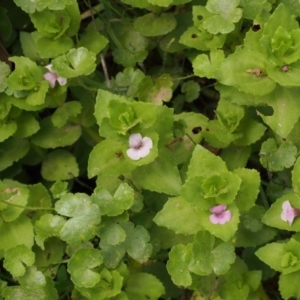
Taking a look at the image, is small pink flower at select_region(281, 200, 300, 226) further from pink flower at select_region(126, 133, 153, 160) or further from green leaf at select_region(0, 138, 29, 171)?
green leaf at select_region(0, 138, 29, 171)

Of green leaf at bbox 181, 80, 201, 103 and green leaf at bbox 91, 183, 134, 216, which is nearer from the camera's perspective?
green leaf at bbox 91, 183, 134, 216

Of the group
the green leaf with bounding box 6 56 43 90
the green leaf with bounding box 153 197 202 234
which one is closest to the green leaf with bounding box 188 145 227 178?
the green leaf with bounding box 153 197 202 234

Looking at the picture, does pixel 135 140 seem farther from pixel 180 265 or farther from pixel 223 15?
pixel 223 15

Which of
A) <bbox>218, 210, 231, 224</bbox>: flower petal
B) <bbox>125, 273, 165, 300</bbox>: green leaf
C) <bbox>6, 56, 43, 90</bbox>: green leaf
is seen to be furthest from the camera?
<bbox>6, 56, 43, 90</bbox>: green leaf

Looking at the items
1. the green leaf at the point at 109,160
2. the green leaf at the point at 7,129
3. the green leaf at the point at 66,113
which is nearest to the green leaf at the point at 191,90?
the green leaf at the point at 66,113

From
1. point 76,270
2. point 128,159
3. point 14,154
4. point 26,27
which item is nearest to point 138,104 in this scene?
point 128,159
